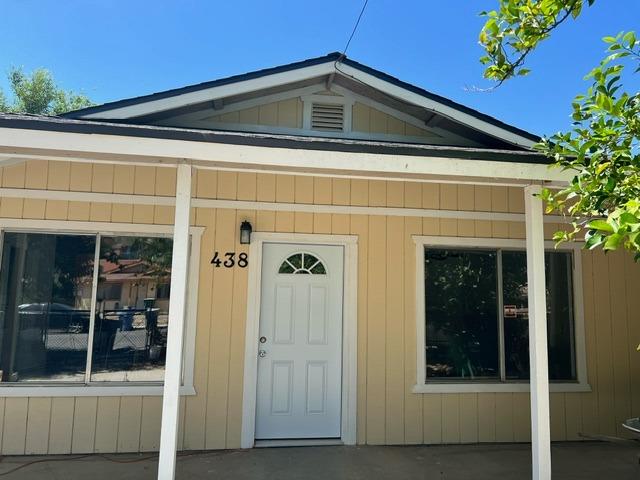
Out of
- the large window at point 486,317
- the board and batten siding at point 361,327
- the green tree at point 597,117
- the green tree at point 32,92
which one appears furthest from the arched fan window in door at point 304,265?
the green tree at point 32,92

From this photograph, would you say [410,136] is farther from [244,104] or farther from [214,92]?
[214,92]

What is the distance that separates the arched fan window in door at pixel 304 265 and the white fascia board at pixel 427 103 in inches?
77.2

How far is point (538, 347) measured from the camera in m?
3.83

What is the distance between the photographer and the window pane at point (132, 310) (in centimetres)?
489

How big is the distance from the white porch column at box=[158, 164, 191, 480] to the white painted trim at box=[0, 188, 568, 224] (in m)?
1.61

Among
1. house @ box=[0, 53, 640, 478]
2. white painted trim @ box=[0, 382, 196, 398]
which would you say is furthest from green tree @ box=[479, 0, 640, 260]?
white painted trim @ box=[0, 382, 196, 398]

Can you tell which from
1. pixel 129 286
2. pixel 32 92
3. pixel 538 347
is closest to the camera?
pixel 538 347

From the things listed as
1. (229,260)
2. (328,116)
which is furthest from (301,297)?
(328,116)

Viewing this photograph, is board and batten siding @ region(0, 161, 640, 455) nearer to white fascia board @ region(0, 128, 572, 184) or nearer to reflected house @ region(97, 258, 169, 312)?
reflected house @ region(97, 258, 169, 312)

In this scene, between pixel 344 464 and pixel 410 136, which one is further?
pixel 410 136

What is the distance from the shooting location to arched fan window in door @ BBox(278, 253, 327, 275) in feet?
17.5

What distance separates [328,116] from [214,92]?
1.30 m

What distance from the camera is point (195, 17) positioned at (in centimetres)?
935

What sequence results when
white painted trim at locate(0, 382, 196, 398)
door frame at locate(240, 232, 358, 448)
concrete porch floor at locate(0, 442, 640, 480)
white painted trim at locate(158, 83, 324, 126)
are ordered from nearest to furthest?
1. concrete porch floor at locate(0, 442, 640, 480)
2. white painted trim at locate(0, 382, 196, 398)
3. door frame at locate(240, 232, 358, 448)
4. white painted trim at locate(158, 83, 324, 126)
